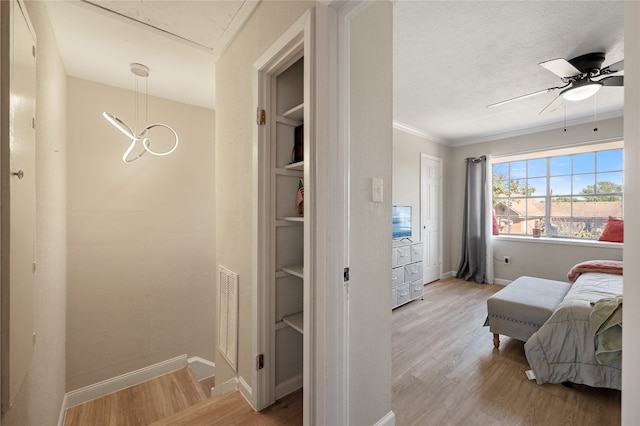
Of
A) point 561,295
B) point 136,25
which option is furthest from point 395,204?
point 136,25

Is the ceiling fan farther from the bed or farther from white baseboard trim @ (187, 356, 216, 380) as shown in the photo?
white baseboard trim @ (187, 356, 216, 380)

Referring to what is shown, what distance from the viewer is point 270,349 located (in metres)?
1.71

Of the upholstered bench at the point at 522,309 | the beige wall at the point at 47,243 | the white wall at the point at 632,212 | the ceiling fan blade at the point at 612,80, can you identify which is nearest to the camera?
the white wall at the point at 632,212

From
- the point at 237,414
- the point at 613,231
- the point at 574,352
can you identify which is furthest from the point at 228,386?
the point at 613,231

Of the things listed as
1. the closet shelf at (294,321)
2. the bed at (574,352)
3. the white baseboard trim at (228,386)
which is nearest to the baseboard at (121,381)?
the white baseboard trim at (228,386)

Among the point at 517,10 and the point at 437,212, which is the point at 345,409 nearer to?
the point at 517,10

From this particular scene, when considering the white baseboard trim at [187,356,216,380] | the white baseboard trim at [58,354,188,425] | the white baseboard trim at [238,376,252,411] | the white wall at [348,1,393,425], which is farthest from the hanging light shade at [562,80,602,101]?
the white baseboard trim at [58,354,188,425]

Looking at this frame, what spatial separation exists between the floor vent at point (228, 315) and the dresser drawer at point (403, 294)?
2.36 m

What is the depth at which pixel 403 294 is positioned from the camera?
3816 millimetres

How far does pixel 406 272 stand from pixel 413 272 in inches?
7.3

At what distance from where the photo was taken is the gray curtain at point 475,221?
4.92 m

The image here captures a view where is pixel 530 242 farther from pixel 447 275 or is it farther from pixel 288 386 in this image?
pixel 288 386

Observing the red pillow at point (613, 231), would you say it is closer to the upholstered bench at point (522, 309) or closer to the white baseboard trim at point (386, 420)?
the upholstered bench at point (522, 309)

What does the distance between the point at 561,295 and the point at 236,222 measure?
3.07 m
